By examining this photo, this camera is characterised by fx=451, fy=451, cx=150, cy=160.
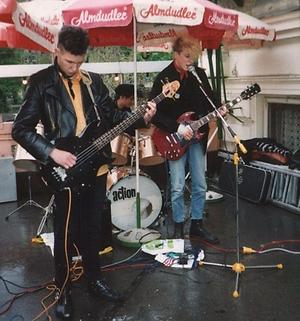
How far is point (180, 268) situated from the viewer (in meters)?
3.99

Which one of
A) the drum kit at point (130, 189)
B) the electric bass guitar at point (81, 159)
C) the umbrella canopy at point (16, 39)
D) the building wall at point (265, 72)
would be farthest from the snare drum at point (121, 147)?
the building wall at point (265, 72)

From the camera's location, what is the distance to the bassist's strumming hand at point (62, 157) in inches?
117

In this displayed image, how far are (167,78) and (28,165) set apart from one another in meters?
2.03

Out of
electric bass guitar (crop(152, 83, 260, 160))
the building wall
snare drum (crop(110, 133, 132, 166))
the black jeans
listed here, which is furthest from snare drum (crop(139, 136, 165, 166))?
the building wall

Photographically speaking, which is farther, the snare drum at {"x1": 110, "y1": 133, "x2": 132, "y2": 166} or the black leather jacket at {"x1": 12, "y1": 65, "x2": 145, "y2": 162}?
the snare drum at {"x1": 110, "y1": 133, "x2": 132, "y2": 166}

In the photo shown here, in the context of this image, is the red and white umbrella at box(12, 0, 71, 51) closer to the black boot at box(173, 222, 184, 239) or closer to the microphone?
the microphone

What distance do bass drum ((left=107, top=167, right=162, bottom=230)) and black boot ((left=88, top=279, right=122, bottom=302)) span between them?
145 cm

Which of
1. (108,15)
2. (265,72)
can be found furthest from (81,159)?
(265,72)

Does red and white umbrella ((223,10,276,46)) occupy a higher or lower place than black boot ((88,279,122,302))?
higher

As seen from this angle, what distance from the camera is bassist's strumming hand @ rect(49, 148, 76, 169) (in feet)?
9.74

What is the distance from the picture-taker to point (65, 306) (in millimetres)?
3211

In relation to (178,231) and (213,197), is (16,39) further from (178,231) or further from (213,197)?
(213,197)

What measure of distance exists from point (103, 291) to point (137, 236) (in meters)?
1.29

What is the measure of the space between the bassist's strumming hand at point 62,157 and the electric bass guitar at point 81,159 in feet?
0.21
